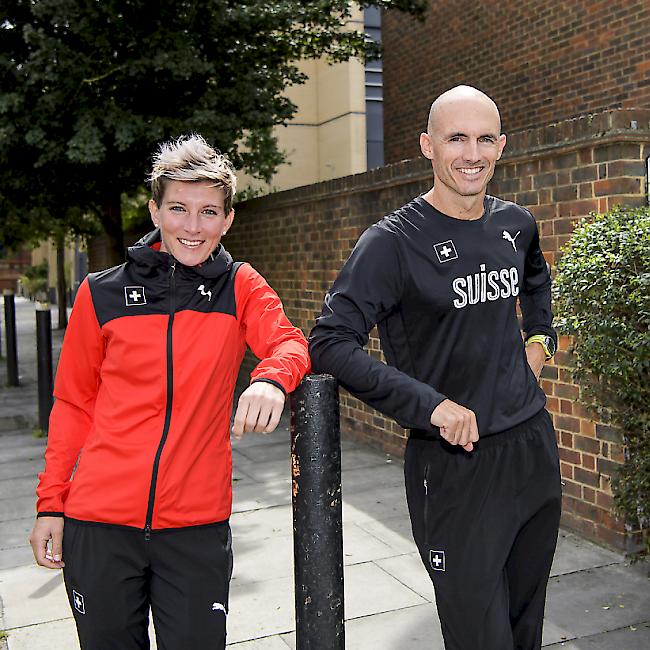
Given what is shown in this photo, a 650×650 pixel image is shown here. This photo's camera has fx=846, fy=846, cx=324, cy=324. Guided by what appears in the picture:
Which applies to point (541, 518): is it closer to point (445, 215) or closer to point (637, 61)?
point (445, 215)

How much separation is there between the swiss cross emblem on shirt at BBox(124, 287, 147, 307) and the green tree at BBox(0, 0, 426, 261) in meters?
6.59

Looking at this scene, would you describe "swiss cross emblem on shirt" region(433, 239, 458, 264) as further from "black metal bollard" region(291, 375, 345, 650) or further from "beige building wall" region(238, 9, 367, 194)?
"beige building wall" region(238, 9, 367, 194)

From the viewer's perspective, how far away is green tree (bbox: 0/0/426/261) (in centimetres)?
841

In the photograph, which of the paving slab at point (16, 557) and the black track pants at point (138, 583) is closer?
the black track pants at point (138, 583)

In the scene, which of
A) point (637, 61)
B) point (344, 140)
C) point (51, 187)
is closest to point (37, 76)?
point (51, 187)

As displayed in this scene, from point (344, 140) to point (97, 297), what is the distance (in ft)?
62.5

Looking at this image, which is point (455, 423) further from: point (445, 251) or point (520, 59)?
point (520, 59)

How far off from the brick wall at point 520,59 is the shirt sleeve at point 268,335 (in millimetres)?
7268

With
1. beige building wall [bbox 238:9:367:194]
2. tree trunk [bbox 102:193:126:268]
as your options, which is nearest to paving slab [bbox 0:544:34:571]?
tree trunk [bbox 102:193:126:268]

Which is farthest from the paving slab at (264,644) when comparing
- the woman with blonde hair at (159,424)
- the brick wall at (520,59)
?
the brick wall at (520,59)

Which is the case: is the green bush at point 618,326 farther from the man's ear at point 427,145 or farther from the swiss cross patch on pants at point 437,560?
the swiss cross patch on pants at point 437,560

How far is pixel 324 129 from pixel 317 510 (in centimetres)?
2037

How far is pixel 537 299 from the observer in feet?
8.64

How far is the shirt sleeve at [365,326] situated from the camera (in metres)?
2.02
